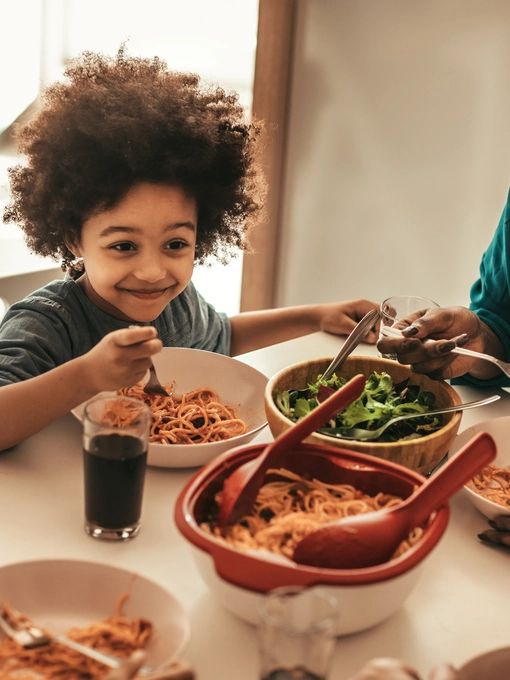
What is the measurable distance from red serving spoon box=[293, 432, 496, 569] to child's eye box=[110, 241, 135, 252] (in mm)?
815

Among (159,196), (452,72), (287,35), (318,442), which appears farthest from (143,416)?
(287,35)

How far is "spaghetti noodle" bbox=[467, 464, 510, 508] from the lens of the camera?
1092 mm

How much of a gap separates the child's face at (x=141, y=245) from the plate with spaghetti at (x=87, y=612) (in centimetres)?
73

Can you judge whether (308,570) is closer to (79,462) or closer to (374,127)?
(79,462)

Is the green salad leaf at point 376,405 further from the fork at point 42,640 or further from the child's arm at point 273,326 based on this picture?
the child's arm at point 273,326

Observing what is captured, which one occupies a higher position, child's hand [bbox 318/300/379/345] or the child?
the child

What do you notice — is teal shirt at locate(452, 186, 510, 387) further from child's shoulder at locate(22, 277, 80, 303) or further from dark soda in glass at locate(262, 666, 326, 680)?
dark soda in glass at locate(262, 666, 326, 680)

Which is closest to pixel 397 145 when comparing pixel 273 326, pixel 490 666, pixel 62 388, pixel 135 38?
pixel 135 38

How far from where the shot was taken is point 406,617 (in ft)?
2.76

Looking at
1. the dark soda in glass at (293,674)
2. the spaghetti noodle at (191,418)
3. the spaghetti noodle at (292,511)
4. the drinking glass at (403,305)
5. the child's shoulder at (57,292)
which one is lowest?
the spaghetti noodle at (191,418)

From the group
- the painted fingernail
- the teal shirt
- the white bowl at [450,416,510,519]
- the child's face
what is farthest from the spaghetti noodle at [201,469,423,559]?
the teal shirt

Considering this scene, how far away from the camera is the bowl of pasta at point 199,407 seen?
3.62 ft

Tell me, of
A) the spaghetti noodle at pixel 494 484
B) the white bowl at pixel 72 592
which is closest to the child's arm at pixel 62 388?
the white bowl at pixel 72 592

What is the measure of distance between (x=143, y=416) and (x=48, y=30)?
8.92 ft
